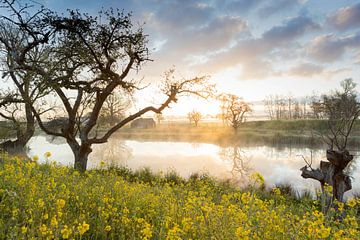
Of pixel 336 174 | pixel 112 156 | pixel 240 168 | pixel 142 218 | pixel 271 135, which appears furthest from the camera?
pixel 271 135

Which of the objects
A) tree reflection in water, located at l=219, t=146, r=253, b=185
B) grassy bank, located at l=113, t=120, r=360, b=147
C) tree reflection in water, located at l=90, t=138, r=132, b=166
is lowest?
tree reflection in water, located at l=219, t=146, r=253, b=185


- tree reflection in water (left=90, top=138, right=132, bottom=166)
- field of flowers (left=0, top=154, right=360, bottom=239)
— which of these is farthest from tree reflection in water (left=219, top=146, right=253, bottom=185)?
field of flowers (left=0, top=154, right=360, bottom=239)

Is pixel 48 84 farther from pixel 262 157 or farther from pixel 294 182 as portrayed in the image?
pixel 262 157

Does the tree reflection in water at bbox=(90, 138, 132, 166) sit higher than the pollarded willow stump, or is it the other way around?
the pollarded willow stump

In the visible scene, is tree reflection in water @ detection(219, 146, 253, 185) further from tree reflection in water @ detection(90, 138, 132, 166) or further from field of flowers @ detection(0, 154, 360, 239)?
field of flowers @ detection(0, 154, 360, 239)

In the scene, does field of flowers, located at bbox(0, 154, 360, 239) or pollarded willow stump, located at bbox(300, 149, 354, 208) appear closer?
field of flowers, located at bbox(0, 154, 360, 239)

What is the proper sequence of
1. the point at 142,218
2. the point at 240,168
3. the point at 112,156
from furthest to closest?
the point at 112,156 → the point at 240,168 → the point at 142,218

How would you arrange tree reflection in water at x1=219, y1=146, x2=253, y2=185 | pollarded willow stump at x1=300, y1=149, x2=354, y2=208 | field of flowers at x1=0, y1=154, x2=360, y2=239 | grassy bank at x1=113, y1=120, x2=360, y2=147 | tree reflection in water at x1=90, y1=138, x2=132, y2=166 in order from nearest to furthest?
field of flowers at x1=0, y1=154, x2=360, y2=239
pollarded willow stump at x1=300, y1=149, x2=354, y2=208
tree reflection in water at x1=219, y1=146, x2=253, y2=185
tree reflection in water at x1=90, y1=138, x2=132, y2=166
grassy bank at x1=113, y1=120, x2=360, y2=147

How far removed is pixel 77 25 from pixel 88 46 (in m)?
1.06

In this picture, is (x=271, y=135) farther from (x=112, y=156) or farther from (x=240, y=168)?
(x=112, y=156)

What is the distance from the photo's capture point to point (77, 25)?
12680 mm

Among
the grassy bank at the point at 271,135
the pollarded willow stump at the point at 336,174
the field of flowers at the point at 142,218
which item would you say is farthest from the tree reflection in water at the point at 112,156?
the grassy bank at the point at 271,135

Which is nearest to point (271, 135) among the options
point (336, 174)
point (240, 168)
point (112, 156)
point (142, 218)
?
point (240, 168)

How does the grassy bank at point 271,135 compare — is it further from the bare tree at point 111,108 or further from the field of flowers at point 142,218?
the field of flowers at point 142,218
